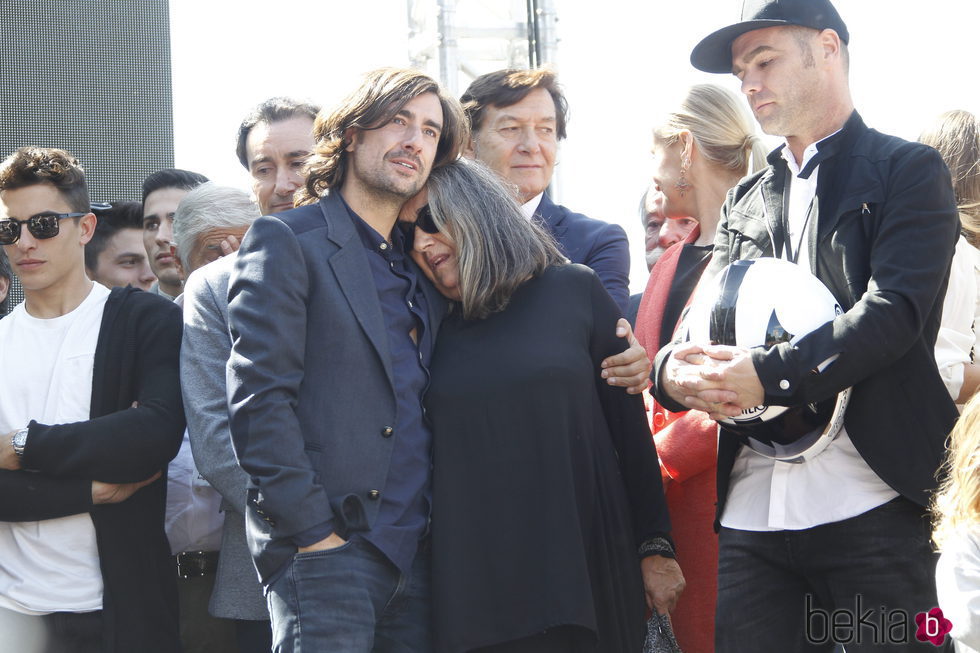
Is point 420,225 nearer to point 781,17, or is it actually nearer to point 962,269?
point 781,17

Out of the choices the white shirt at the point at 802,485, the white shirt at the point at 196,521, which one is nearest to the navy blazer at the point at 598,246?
the white shirt at the point at 802,485

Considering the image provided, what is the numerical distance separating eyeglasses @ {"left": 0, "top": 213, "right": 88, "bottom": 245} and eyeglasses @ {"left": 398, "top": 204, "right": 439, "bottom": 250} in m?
1.39

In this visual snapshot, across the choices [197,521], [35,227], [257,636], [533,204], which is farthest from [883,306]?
[35,227]

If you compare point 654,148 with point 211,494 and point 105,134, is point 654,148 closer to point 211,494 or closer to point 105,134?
point 211,494

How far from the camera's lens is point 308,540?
2.86 metres

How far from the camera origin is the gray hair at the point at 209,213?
4590 millimetres

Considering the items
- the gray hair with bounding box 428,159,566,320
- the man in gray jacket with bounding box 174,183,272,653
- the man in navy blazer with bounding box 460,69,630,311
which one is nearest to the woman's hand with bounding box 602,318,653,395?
the gray hair with bounding box 428,159,566,320

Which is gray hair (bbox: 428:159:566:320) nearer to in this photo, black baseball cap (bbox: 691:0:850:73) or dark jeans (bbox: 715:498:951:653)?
black baseball cap (bbox: 691:0:850:73)

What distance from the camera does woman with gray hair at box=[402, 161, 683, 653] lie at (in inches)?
123

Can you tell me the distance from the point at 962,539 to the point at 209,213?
120 inches

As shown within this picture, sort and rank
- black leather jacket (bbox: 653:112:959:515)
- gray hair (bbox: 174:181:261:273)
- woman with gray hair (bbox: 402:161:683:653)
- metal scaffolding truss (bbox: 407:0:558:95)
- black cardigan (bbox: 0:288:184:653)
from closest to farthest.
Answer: black leather jacket (bbox: 653:112:959:515) → woman with gray hair (bbox: 402:161:683:653) → black cardigan (bbox: 0:288:184:653) → gray hair (bbox: 174:181:261:273) → metal scaffolding truss (bbox: 407:0:558:95)

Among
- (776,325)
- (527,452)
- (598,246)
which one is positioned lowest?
(527,452)

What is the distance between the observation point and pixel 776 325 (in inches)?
113

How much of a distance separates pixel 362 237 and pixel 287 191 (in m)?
1.09
